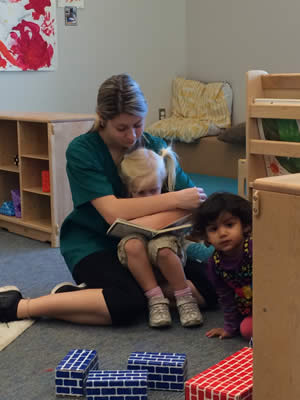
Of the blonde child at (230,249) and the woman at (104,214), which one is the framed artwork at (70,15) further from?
the blonde child at (230,249)

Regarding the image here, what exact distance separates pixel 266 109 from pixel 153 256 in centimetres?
70

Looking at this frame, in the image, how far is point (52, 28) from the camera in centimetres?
453

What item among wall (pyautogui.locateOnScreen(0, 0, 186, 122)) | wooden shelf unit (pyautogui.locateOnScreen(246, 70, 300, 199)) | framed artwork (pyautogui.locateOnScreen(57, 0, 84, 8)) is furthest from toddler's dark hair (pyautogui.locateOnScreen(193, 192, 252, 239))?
framed artwork (pyautogui.locateOnScreen(57, 0, 84, 8))

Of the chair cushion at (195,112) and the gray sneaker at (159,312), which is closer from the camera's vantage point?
the gray sneaker at (159,312)

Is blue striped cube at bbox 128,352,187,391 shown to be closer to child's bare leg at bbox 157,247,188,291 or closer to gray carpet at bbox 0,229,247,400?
gray carpet at bbox 0,229,247,400

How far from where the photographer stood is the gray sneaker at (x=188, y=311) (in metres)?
2.06

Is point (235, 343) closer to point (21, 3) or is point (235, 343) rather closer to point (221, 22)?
point (21, 3)

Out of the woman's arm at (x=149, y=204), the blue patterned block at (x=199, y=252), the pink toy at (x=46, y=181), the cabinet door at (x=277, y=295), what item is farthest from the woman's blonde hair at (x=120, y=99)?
the pink toy at (x=46, y=181)

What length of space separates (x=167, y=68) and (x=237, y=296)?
3724 millimetres

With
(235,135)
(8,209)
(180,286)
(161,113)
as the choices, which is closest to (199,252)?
(180,286)

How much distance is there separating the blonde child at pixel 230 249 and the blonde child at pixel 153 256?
0.55 ft

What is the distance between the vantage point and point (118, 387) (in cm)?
156

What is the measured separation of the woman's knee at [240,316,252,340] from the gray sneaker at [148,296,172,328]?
26 cm

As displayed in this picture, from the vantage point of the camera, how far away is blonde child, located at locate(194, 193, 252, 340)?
1.87 m
